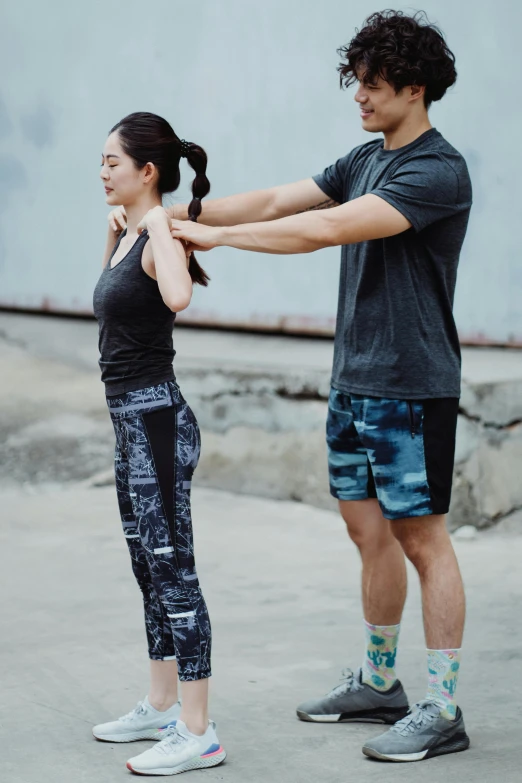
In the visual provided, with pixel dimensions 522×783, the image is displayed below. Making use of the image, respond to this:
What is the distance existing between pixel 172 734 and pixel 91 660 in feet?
2.86

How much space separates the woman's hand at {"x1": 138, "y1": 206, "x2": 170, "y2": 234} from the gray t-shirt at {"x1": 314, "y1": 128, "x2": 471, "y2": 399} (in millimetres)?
512

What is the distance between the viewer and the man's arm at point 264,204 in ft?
10.6

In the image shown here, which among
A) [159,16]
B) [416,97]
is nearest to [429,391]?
[416,97]

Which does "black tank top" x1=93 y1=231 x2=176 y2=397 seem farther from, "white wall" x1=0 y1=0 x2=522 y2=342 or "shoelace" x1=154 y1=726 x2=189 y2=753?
"white wall" x1=0 y1=0 x2=522 y2=342

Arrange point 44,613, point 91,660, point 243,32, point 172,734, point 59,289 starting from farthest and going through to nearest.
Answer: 1. point 59,289
2. point 243,32
3. point 44,613
4. point 91,660
5. point 172,734

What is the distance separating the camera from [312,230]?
2.76 meters

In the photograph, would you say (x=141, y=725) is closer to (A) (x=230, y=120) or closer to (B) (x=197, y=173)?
(B) (x=197, y=173)

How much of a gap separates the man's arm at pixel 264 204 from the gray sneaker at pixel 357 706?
132 centimetres

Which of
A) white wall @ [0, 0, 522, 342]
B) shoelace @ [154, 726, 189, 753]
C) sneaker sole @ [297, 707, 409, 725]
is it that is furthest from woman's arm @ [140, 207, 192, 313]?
white wall @ [0, 0, 522, 342]

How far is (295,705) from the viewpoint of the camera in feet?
10.6

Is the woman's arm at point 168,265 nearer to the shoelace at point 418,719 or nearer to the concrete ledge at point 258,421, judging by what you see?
the shoelace at point 418,719

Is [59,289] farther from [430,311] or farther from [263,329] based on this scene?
[430,311]

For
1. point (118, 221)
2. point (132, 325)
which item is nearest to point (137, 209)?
point (118, 221)

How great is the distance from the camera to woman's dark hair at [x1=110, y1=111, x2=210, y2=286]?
111 inches
